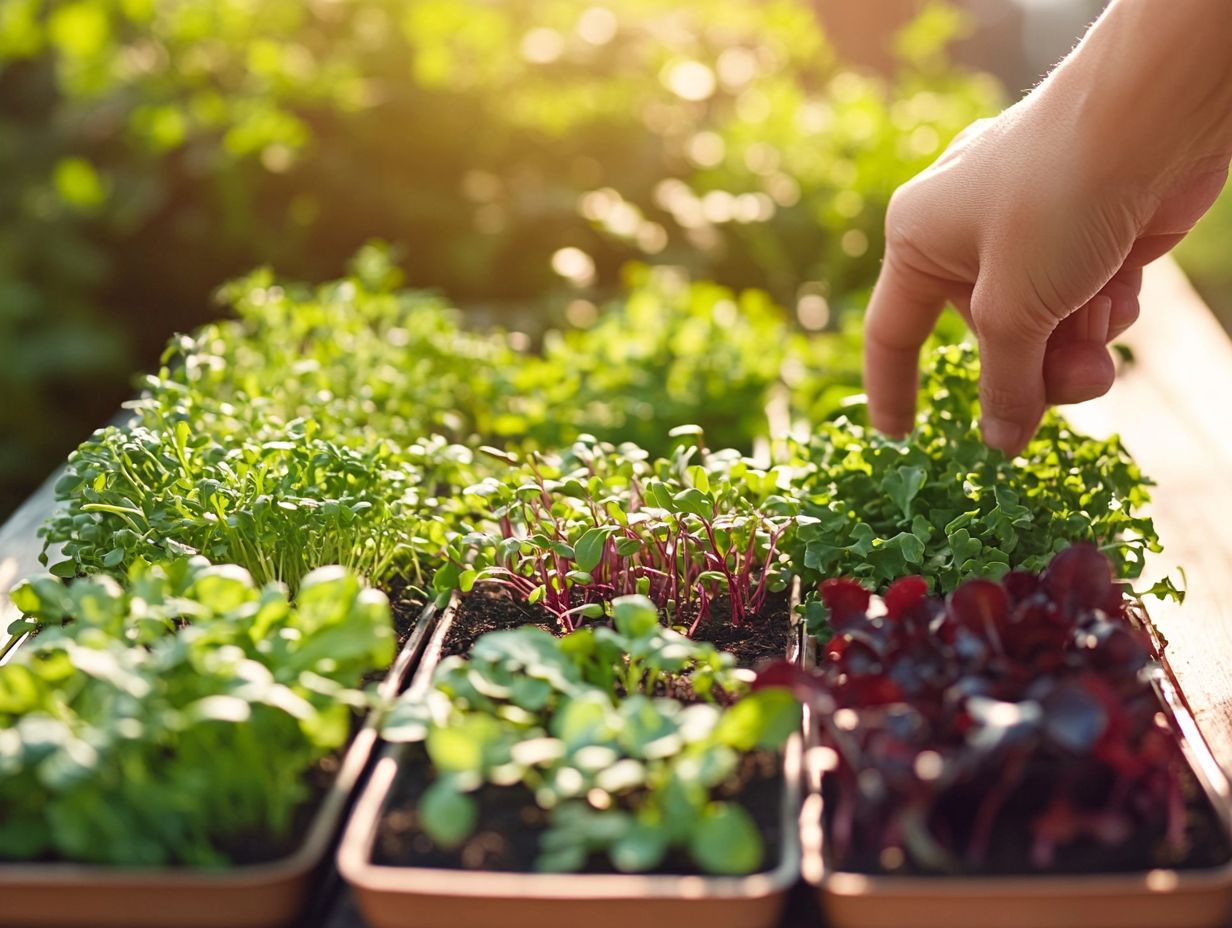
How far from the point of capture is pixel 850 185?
271 cm

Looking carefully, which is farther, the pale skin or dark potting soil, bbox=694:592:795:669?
dark potting soil, bbox=694:592:795:669

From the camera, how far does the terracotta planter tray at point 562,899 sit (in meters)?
0.84

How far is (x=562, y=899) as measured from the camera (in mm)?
841

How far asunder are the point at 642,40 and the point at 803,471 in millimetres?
2156

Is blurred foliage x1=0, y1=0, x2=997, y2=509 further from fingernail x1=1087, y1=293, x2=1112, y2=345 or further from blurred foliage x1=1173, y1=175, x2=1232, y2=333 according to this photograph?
blurred foliage x1=1173, y1=175, x2=1232, y2=333

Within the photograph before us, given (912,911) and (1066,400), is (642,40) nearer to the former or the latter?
(1066,400)

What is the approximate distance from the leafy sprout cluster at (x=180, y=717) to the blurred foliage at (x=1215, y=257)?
638 cm

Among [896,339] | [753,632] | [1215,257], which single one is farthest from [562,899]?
[1215,257]

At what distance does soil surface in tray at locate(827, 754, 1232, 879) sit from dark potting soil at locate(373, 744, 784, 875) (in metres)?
0.11

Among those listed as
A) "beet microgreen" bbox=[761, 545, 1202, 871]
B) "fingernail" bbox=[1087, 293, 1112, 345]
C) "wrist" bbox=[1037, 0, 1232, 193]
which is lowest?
"beet microgreen" bbox=[761, 545, 1202, 871]

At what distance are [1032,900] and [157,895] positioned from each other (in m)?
0.63

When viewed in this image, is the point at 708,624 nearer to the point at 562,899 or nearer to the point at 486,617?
the point at 486,617

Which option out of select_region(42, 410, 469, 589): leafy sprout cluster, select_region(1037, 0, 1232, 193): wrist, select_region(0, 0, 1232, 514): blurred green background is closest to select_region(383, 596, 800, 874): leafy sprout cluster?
select_region(42, 410, 469, 589): leafy sprout cluster

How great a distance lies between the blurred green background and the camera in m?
2.77
